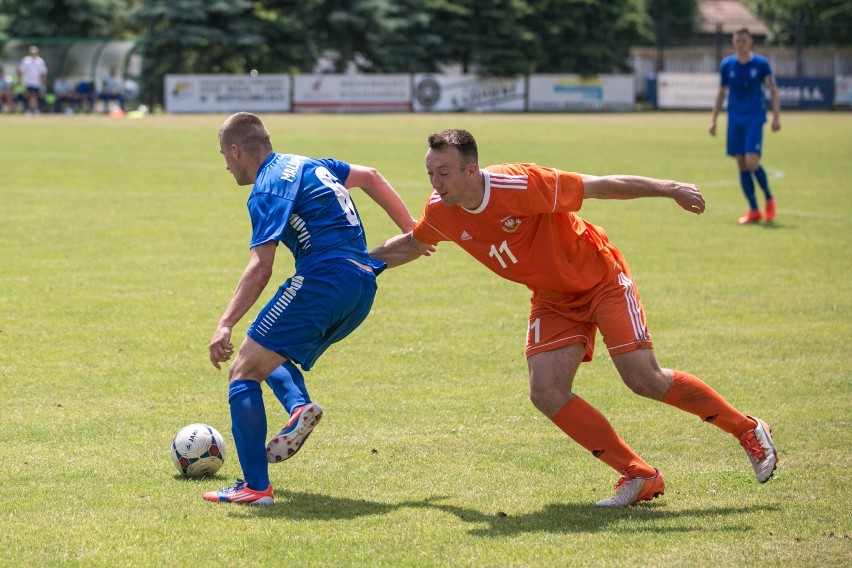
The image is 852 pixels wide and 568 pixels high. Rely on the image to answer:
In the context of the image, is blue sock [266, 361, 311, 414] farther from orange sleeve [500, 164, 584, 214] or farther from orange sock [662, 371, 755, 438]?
orange sock [662, 371, 755, 438]

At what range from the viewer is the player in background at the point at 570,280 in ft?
17.9

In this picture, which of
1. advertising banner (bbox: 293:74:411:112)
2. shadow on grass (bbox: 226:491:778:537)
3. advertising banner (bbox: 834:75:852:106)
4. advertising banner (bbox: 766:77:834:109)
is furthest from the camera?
advertising banner (bbox: 834:75:852:106)

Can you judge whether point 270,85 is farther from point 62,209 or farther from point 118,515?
point 118,515

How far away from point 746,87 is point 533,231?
11.7 metres

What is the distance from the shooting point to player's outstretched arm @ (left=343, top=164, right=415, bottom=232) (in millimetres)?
6219

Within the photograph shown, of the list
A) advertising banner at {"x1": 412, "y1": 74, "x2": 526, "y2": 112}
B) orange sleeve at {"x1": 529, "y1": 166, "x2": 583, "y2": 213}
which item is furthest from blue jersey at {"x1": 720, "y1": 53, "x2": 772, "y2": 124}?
advertising banner at {"x1": 412, "y1": 74, "x2": 526, "y2": 112}

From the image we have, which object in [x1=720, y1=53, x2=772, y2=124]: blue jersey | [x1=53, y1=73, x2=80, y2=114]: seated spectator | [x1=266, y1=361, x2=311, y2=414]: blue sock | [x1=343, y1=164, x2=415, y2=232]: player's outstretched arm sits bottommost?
[x1=266, y1=361, x2=311, y2=414]: blue sock

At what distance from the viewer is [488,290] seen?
11.3 meters

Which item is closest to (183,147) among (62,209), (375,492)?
(62,209)

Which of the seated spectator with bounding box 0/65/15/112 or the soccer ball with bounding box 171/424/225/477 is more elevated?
the seated spectator with bounding box 0/65/15/112

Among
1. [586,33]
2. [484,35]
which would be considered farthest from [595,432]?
[586,33]

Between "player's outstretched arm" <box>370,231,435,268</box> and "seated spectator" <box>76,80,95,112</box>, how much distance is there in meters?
40.9

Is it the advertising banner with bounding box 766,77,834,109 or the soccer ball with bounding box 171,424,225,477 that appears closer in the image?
the soccer ball with bounding box 171,424,225,477

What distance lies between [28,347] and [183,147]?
1904 cm
